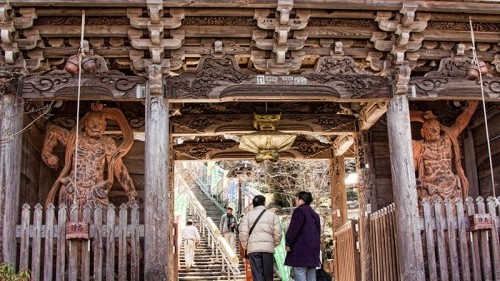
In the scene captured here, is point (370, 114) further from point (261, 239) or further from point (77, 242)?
point (77, 242)

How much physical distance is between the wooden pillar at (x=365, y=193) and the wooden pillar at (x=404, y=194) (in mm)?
2026

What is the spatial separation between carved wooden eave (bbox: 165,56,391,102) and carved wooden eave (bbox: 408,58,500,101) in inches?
19.1

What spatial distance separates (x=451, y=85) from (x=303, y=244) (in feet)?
10.6

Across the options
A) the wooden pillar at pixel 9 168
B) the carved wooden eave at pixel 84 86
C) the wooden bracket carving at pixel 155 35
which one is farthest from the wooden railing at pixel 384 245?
the wooden pillar at pixel 9 168

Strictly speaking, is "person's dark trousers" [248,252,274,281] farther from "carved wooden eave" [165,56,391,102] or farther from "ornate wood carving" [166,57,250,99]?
"ornate wood carving" [166,57,250,99]

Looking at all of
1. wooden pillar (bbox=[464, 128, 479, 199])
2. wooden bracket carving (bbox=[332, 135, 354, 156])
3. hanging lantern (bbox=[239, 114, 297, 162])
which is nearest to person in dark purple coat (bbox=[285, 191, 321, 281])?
hanging lantern (bbox=[239, 114, 297, 162])

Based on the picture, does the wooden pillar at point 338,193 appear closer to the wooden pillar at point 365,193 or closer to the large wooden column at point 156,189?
the wooden pillar at point 365,193

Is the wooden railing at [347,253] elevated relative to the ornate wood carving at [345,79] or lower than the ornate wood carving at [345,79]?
lower

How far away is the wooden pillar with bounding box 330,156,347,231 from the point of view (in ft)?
42.1

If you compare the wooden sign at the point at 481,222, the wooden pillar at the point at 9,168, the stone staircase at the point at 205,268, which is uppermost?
the wooden pillar at the point at 9,168

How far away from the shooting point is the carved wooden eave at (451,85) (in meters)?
8.95

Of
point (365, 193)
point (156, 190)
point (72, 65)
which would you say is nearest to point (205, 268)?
point (365, 193)

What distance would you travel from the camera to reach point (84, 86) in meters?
8.49

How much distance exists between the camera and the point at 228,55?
875 centimetres
